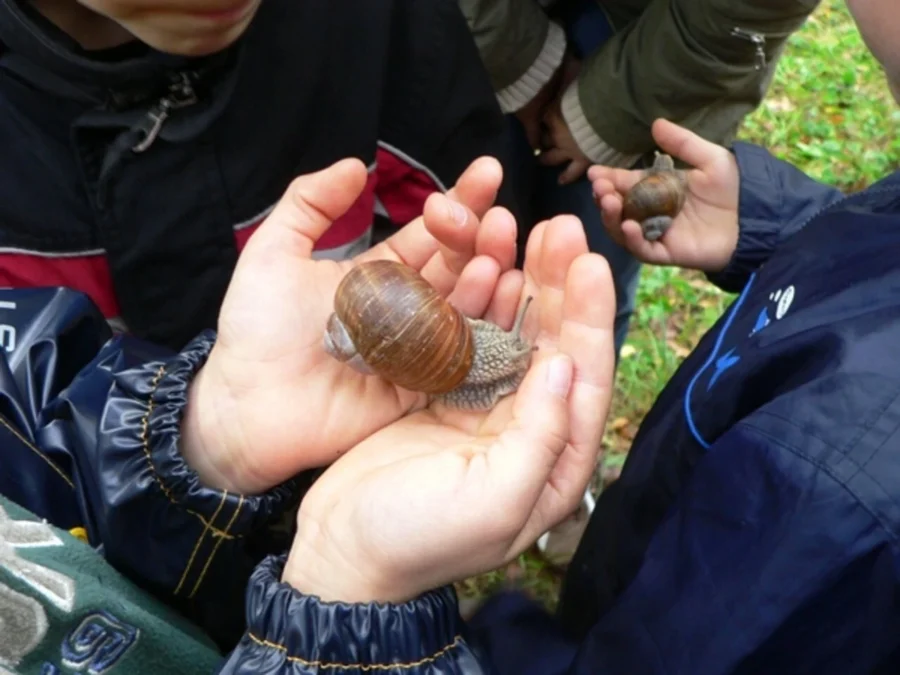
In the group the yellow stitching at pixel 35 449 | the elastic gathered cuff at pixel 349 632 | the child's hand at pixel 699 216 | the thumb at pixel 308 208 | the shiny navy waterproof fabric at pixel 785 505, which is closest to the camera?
the shiny navy waterproof fabric at pixel 785 505

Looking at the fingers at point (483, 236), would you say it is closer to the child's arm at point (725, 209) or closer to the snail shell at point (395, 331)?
the snail shell at point (395, 331)

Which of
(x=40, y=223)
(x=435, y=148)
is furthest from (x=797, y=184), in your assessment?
(x=40, y=223)

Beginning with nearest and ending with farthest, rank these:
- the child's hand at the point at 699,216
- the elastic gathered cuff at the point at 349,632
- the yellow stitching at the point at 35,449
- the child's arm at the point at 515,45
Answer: the elastic gathered cuff at the point at 349,632 → the yellow stitching at the point at 35,449 → the child's hand at the point at 699,216 → the child's arm at the point at 515,45

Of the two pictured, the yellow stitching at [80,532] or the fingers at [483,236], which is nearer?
the yellow stitching at [80,532]

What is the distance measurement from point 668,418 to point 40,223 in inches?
39.8

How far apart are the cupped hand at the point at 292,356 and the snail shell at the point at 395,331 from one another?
0.15 feet

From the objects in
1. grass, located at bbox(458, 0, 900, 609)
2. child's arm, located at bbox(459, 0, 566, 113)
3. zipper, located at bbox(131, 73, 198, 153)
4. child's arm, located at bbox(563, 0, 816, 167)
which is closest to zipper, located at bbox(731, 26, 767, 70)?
child's arm, located at bbox(563, 0, 816, 167)

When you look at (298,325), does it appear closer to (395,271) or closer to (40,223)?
(395,271)

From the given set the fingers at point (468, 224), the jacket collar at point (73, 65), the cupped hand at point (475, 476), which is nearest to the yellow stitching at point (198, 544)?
the cupped hand at point (475, 476)

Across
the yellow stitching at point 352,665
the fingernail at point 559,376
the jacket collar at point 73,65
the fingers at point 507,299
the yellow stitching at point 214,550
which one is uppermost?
the jacket collar at point 73,65

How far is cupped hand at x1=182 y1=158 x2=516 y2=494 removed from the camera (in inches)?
42.4

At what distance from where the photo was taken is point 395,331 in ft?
3.78

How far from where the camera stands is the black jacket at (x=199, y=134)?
1133 millimetres

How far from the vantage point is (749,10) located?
1538 millimetres
